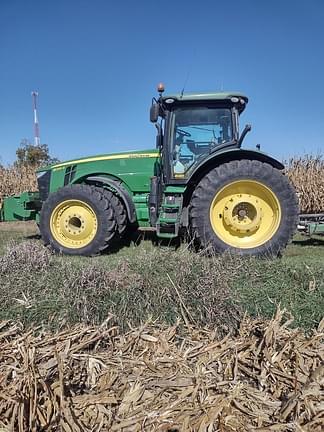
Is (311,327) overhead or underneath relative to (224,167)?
underneath

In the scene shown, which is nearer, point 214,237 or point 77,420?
point 77,420

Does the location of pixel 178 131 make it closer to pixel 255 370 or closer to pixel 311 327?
pixel 311 327

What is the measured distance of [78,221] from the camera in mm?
5742

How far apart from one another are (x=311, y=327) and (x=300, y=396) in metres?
1.10

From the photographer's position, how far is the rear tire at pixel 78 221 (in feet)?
18.1

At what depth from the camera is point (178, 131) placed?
5621 mm

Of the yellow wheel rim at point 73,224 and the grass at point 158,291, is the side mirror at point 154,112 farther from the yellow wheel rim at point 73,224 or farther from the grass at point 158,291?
the grass at point 158,291

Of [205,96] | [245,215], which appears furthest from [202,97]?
[245,215]

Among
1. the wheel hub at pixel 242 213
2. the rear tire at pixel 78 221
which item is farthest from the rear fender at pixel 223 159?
the rear tire at pixel 78 221

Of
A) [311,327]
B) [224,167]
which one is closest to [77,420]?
[311,327]

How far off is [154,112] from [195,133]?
0.68 m

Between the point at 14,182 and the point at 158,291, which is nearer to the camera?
the point at 158,291

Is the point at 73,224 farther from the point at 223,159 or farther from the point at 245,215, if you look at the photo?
the point at 245,215

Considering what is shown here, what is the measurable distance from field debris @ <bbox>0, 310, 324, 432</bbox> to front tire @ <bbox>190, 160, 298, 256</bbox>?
7.79 ft
